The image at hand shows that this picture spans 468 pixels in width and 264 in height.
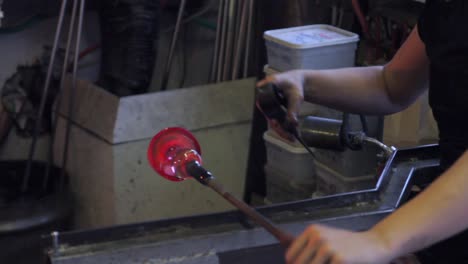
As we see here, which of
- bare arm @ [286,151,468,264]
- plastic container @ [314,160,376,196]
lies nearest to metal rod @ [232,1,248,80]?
plastic container @ [314,160,376,196]

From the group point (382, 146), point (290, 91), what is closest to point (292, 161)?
point (382, 146)

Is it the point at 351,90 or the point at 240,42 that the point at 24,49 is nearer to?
the point at 240,42

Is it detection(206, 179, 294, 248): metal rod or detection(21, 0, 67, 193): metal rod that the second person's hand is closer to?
detection(206, 179, 294, 248): metal rod

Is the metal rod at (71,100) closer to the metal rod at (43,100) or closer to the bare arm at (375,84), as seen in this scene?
the metal rod at (43,100)

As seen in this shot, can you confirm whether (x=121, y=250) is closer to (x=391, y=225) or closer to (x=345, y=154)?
(x=391, y=225)

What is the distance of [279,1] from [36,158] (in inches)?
39.5

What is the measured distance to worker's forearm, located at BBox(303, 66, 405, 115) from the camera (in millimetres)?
1212

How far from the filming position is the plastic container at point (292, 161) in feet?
6.58

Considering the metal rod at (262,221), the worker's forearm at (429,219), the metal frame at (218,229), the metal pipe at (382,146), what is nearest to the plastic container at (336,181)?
the metal pipe at (382,146)

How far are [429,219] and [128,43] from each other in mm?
1634

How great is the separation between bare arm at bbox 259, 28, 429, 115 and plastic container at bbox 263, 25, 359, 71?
63cm

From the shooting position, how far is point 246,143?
8.02ft

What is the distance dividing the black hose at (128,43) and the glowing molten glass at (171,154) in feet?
4.18

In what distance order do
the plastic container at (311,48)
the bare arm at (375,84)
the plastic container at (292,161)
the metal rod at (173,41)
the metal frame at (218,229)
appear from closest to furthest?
the metal frame at (218,229), the bare arm at (375,84), the plastic container at (311,48), the plastic container at (292,161), the metal rod at (173,41)
